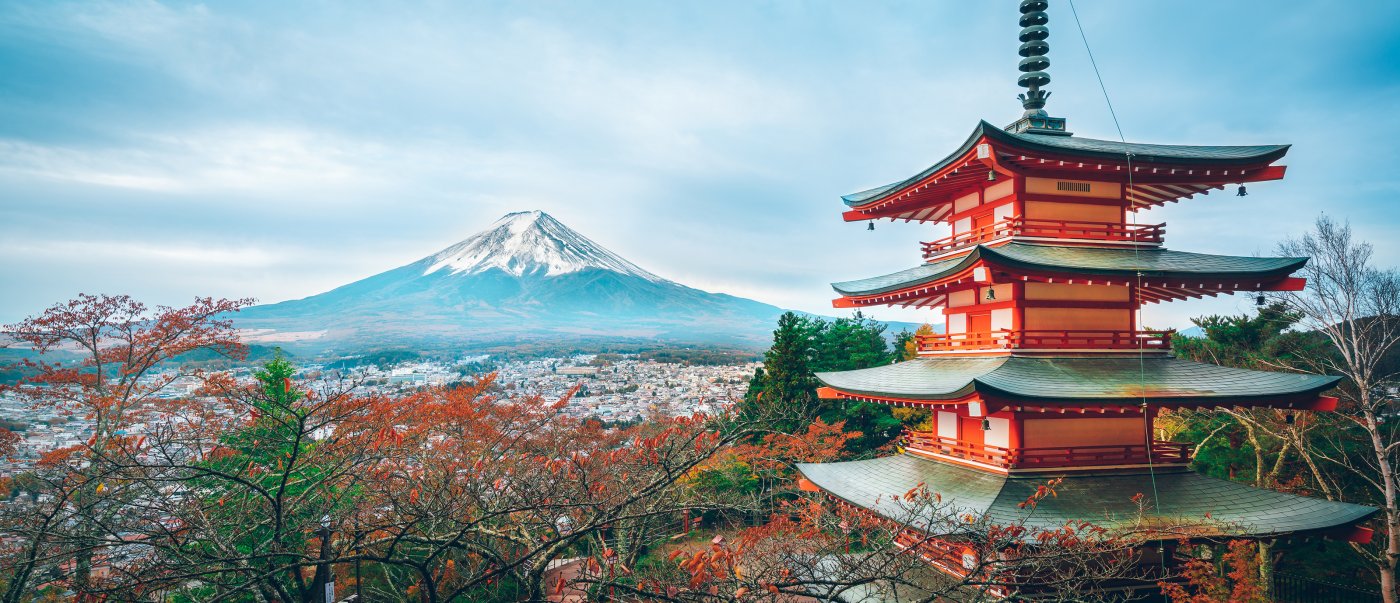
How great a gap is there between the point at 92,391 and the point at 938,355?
16653 millimetres

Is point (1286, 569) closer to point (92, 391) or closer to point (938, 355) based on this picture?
point (938, 355)

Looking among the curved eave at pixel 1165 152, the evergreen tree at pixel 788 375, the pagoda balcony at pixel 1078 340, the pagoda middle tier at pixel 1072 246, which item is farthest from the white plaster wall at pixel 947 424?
the evergreen tree at pixel 788 375

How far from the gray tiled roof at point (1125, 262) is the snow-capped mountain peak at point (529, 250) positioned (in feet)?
338

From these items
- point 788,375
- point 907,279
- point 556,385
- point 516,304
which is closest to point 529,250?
point 516,304

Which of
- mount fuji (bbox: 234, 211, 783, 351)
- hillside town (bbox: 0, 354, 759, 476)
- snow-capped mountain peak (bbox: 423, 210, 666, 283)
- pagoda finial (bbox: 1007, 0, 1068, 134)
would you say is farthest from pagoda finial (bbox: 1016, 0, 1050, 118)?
snow-capped mountain peak (bbox: 423, 210, 666, 283)

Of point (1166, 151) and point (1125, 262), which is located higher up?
point (1166, 151)

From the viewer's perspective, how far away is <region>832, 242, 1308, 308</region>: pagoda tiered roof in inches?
325

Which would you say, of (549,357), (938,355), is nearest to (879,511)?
(938,355)

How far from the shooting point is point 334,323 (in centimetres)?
7819

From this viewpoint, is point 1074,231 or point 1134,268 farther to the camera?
point 1074,231

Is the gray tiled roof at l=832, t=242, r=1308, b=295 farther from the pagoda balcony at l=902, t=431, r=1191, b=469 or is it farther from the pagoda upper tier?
the pagoda balcony at l=902, t=431, r=1191, b=469

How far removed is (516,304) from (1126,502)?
342 ft

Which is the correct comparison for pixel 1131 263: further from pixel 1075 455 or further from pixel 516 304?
pixel 516 304

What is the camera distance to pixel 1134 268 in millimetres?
Answer: 8398
